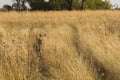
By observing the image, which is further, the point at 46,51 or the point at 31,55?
the point at 46,51

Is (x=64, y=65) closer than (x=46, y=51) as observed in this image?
Yes

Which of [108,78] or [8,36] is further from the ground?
[8,36]

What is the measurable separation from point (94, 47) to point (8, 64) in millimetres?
2026

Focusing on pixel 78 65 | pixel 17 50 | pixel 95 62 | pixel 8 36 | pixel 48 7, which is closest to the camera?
pixel 78 65

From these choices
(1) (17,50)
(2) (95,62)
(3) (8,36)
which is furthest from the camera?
(3) (8,36)

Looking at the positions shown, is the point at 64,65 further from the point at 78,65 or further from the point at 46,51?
the point at 46,51

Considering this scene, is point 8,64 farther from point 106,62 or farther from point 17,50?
point 106,62

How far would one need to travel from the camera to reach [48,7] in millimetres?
45125

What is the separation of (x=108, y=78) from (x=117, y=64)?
0.96ft

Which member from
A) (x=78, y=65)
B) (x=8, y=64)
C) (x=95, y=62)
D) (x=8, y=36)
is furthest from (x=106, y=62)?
(x=8, y=36)

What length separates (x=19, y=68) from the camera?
557 cm

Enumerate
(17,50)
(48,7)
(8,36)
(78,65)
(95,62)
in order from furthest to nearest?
(48,7)
(8,36)
(95,62)
(17,50)
(78,65)

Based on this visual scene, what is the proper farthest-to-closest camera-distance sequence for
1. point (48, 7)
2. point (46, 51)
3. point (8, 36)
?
point (48, 7) < point (8, 36) < point (46, 51)

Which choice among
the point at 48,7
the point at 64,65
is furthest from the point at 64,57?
the point at 48,7
